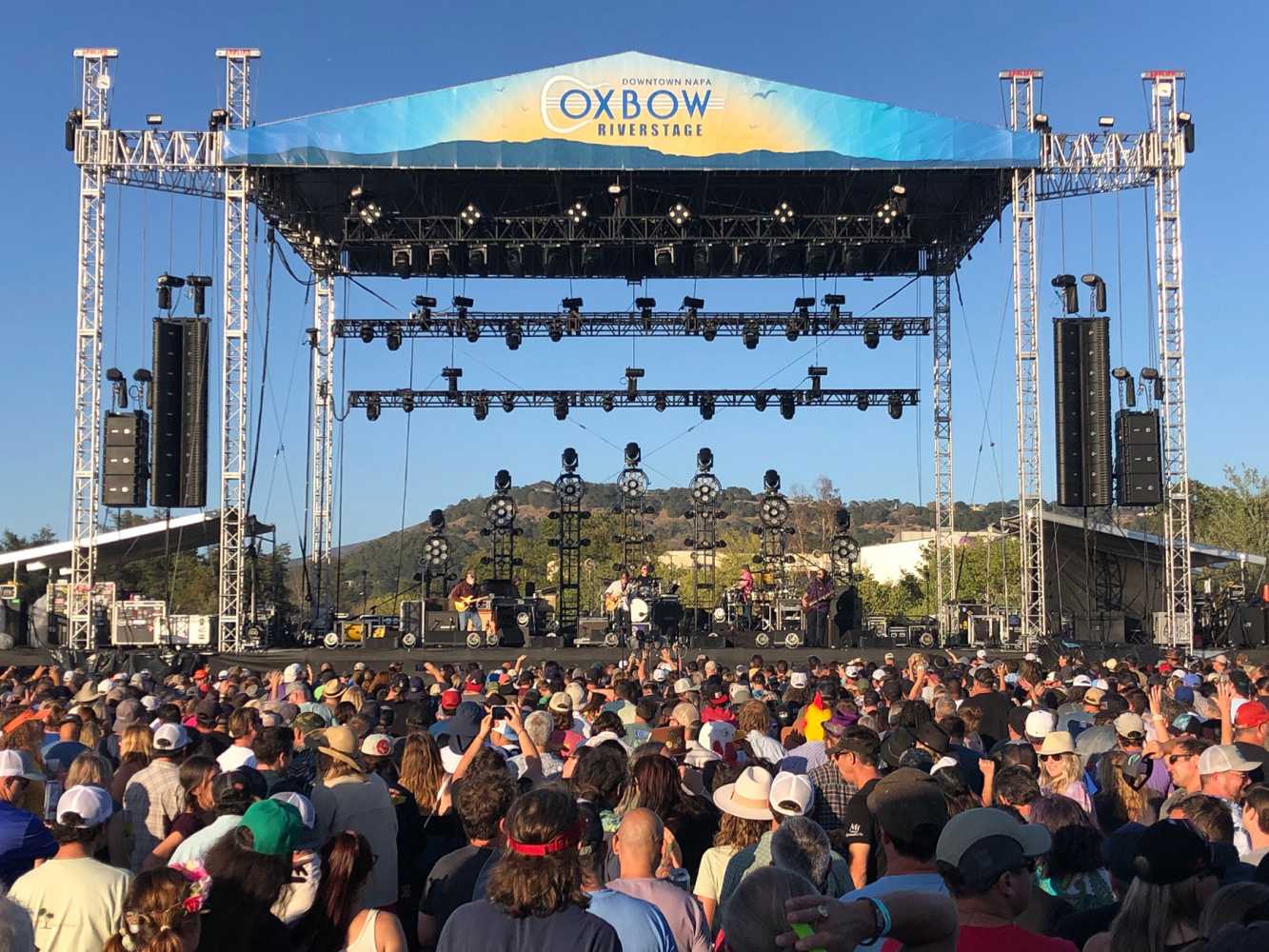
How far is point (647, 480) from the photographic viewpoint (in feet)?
100

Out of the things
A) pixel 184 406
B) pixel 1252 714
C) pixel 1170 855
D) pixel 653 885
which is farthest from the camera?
pixel 184 406

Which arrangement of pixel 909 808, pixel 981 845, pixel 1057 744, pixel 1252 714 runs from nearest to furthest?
pixel 981 845 < pixel 909 808 < pixel 1057 744 < pixel 1252 714

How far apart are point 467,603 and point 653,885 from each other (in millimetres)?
23220

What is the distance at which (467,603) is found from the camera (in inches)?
1073

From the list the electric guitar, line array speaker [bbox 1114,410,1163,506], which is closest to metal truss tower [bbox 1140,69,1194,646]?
line array speaker [bbox 1114,410,1163,506]

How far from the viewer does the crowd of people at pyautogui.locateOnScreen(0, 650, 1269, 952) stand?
3412mm

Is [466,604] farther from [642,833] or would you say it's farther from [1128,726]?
[642,833]

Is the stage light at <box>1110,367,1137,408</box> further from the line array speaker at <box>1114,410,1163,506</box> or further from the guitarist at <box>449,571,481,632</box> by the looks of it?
the guitarist at <box>449,571,481,632</box>

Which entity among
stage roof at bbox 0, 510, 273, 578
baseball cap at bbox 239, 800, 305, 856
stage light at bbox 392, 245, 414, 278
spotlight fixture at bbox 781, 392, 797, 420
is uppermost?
stage light at bbox 392, 245, 414, 278

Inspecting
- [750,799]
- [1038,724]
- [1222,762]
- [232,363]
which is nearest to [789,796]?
[750,799]

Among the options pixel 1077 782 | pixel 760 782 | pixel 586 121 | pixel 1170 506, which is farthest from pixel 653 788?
pixel 1170 506

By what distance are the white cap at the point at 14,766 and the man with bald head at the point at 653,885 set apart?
9.46 feet

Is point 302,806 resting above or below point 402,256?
below

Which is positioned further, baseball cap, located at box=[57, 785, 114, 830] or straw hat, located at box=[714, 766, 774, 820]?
straw hat, located at box=[714, 766, 774, 820]
